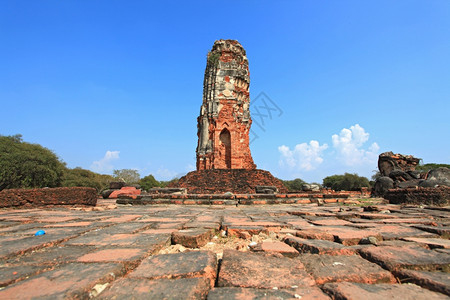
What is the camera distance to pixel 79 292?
3.12 ft

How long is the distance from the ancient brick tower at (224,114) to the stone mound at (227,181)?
3.75 meters

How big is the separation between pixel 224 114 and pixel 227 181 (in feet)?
20.1

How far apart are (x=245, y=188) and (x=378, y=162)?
25.1 ft

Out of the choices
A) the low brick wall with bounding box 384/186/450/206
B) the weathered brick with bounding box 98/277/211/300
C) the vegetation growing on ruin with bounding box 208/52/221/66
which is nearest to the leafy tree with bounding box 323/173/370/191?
the vegetation growing on ruin with bounding box 208/52/221/66

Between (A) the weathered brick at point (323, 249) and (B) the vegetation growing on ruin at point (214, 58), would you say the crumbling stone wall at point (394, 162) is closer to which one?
(B) the vegetation growing on ruin at point (214, 58)

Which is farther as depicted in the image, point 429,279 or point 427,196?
point 427,196

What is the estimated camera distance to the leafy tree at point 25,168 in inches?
731

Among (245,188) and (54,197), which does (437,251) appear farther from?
(245,188)

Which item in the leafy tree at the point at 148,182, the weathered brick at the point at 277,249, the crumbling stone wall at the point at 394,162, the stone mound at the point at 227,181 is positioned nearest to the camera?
the weathered brick at the point at 277,249

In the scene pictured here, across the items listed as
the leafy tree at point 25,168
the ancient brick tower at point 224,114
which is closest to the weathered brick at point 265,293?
the ancient brick tower at point 224,114

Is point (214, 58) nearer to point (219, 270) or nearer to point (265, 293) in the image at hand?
point (219, 270)

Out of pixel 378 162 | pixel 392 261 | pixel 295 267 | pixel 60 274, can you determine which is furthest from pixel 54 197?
pixel 378 162

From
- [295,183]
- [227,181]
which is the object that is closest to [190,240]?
[227,181]

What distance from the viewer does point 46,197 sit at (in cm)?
528
